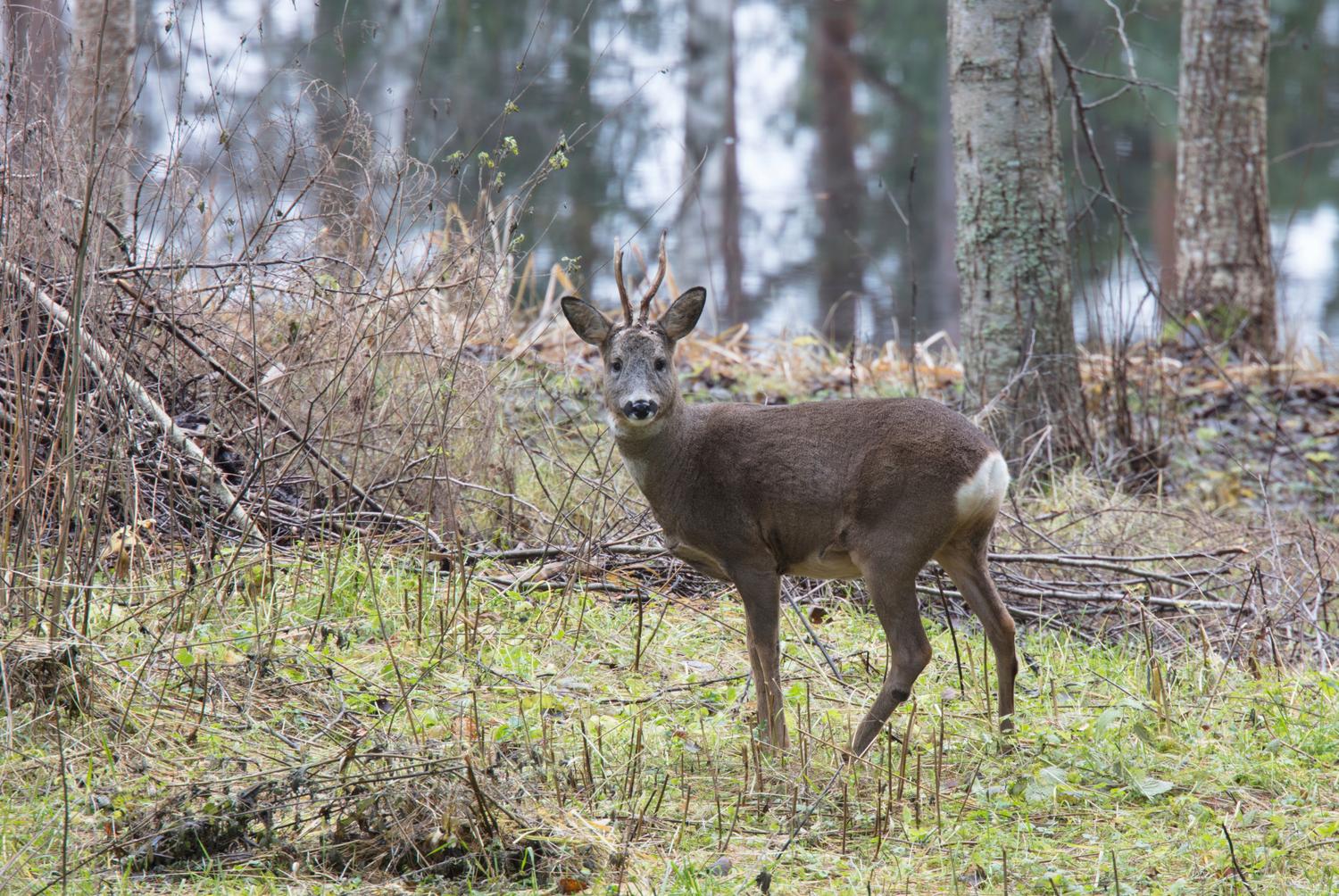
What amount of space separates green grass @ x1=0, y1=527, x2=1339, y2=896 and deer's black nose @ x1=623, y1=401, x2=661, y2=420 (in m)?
0.90

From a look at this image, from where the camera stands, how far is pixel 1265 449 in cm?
837

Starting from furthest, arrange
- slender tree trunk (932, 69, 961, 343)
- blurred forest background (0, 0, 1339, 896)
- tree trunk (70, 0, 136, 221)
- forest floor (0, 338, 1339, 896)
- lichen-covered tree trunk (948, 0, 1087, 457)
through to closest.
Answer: slender tree trunk (932, 69, 961, 343)
lichen-covered tree trunk (948, 0, 1087, 457)
tree trunk (70, 0, 136, 221)
blurred forest background (0, 0, 1339, 896)
forest floor (0, 338, 1339, 896)

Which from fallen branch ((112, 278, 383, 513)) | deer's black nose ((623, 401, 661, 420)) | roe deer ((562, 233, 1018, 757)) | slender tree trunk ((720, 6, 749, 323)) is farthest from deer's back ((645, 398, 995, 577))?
slender tree trunk ((720, 6, 749, 323))

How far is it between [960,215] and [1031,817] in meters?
4.19

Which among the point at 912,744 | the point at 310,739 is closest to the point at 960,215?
the point at 912,744

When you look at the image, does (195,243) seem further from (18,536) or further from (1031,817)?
(1031,817)

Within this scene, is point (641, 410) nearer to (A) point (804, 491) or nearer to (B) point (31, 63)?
(A) point (804, 491)

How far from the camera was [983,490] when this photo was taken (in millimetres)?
3939

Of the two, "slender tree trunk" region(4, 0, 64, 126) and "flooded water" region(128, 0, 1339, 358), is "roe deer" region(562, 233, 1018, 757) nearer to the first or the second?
"slender tree trunk" region(4, 0, 64, 126)

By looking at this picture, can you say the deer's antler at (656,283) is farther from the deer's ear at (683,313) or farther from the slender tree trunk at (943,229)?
the slender tree trunk at (943,229)

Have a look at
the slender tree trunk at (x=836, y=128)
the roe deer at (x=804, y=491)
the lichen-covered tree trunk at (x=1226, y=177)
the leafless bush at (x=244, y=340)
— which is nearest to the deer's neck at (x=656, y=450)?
the roe deer at (x=804, y=491)

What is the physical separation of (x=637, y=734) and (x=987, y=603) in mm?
1240

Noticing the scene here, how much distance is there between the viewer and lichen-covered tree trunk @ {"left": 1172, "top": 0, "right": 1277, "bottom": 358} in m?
9.84


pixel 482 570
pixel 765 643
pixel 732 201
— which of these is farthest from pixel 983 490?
pixel 732 201
